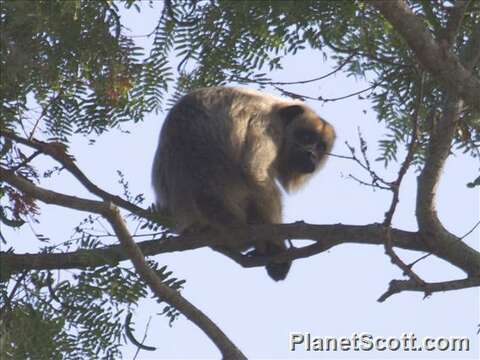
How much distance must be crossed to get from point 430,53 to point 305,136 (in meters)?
3.65

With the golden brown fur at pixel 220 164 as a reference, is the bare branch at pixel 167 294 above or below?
below

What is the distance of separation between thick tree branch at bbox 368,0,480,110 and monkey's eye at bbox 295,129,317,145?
3.41 m

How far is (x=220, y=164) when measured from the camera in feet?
23.1

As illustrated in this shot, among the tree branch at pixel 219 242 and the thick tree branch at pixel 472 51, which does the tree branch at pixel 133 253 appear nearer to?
the tree branch at pixel 219 242

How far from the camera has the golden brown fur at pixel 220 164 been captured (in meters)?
6.94

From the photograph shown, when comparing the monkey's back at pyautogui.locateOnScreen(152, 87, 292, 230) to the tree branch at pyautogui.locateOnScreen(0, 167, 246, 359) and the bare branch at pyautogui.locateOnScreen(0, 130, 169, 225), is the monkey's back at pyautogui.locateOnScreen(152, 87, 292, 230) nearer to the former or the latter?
the bare branch at pyautogui.locateOnScreen(0, 130, 169, 225)

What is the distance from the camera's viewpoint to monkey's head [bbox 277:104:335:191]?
26.7 feet

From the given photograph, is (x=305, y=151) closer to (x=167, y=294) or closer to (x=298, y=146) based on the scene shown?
(x=298, y=146)

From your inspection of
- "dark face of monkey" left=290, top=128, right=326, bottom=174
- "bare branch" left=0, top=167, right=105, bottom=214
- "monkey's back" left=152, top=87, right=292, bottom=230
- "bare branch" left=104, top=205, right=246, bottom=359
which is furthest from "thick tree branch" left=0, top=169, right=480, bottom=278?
"dark face of monkey" left=290, top=128, right=326, bottom=174

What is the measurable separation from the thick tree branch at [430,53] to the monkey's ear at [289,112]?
339 centimetres

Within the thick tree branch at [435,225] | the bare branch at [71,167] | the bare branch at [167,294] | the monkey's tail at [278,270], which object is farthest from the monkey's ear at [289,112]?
the bare branch at [167,294]

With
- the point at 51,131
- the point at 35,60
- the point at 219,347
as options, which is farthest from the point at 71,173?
the point at 219,347

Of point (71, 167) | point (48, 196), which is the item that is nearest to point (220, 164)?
point (71, 167)

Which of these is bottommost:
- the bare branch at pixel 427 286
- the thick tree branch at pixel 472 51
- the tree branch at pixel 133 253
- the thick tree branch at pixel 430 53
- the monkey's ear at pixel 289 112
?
the bare branch at pixel 427 286
